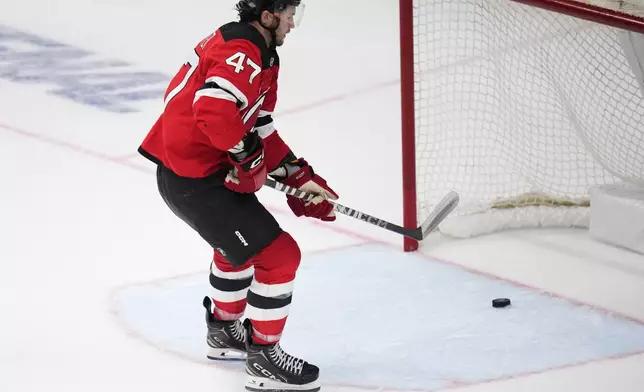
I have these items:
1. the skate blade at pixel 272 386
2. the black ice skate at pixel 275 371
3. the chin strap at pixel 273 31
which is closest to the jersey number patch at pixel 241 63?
the chin strap at pixel 273 31

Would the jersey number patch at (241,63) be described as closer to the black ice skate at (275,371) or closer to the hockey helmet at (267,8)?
the hockey helmet at (267,8)

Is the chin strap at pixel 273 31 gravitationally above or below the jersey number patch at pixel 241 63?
above

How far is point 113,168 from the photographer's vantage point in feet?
16.4

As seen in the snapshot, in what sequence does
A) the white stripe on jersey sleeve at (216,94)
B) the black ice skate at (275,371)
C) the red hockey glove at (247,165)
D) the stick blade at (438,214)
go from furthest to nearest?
the stick blade at (438,214), the black ice skate at (275,371), the red hockey glove at (247,165), the white stripe on jersey sleeve at (216,94)

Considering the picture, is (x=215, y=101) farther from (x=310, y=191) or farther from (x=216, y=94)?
(x=310, y=191)

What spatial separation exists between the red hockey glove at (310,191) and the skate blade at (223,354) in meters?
0.43

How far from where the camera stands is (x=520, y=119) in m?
4.64

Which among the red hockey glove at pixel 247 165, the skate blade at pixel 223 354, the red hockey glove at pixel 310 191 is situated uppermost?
the red hockey glove at pixel 247 165

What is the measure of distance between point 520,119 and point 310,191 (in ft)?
5.64

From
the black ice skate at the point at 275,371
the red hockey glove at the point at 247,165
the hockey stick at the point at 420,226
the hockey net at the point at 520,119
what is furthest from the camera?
the hockey net at the point at 520,119

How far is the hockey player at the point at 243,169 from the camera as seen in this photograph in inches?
110

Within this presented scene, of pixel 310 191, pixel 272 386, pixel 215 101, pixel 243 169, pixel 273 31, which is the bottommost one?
pixel 272 386

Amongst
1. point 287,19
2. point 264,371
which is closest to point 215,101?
point 287,19

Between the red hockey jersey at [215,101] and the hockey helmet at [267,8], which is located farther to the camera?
the hockey helmet at [267,8]
